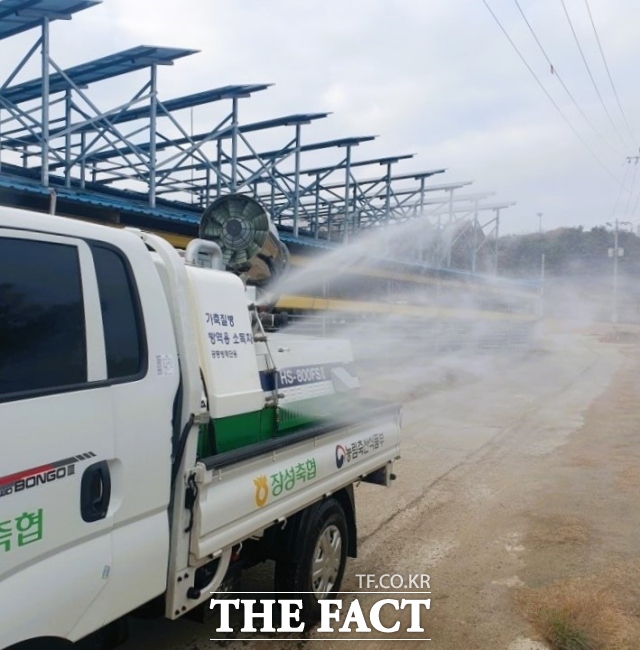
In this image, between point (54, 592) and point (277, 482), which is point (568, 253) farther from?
point (54, 592)

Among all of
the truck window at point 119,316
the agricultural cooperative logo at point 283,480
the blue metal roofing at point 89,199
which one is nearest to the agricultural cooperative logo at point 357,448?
the agricultural cooperative logo at point 283,480

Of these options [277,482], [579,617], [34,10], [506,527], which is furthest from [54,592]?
[34,10]

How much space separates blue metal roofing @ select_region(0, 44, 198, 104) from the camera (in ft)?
46.5

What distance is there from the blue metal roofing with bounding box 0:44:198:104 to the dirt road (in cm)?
938

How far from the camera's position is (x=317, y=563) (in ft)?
13.3

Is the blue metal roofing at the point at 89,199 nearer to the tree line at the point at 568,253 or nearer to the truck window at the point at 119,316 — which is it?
the truck window at the point at 119,316

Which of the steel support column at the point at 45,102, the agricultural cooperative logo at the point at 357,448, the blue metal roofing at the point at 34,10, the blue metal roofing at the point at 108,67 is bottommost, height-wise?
the agricultural cooperative logo at the point at 357,448

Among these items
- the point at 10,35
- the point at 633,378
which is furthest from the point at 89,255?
the point at 633,378

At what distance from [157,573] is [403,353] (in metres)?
16.8

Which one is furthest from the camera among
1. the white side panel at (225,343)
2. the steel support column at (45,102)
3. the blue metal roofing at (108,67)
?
the blue metal roofing at (108,67)

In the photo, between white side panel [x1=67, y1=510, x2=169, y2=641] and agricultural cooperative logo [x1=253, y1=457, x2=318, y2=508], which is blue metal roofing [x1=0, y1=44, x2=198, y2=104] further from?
white side panel [x1=67, y1=510, x2=169, y2=641]

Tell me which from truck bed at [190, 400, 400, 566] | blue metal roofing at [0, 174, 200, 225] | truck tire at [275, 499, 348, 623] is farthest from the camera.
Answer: blue metal roofing at [0, 174, 200, 225]

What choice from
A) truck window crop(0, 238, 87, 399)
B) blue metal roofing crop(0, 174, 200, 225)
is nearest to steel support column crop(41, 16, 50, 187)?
blue metal roofing crop(0, 174, 200, 225)

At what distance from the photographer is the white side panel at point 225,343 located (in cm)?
318
